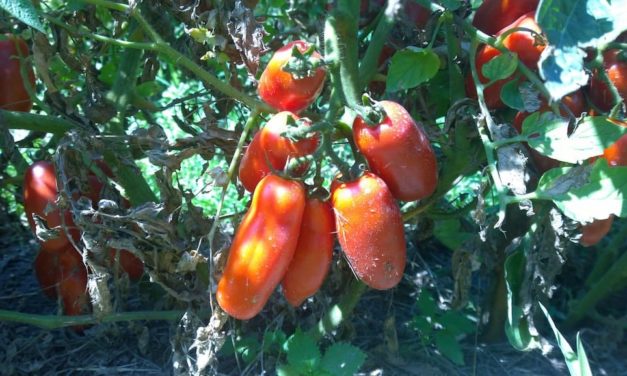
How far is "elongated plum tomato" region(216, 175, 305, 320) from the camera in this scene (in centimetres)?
97

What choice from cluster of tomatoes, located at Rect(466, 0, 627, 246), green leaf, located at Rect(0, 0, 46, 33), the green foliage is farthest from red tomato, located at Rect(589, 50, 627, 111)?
green leaf, located at Rect(0, 0, 46, 33)

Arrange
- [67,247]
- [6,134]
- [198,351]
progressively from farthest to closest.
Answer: [67,247]
[6,134]
[198,351]

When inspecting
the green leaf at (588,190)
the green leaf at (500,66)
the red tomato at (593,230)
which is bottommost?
the red tomato at (593,230)

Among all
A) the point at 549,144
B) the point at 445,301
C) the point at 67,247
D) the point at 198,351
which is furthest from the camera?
the point at 445,301

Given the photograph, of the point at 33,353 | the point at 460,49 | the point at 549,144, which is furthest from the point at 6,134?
the point at 549,144

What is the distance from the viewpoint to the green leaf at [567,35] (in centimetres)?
80

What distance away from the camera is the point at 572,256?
1591 millimetres

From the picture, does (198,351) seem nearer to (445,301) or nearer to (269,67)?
(269,67)

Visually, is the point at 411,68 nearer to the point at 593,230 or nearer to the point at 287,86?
the point at 287,86

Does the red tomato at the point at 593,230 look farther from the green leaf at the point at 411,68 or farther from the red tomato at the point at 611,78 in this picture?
the green leaf at the point at 411,68

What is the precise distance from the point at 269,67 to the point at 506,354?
2.47 feet

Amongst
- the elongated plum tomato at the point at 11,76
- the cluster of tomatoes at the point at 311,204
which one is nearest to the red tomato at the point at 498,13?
the cluster of tomatoes at the point at 311,204

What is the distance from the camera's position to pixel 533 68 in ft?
3.45

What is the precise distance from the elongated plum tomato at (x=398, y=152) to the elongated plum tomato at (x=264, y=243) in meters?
0.10
